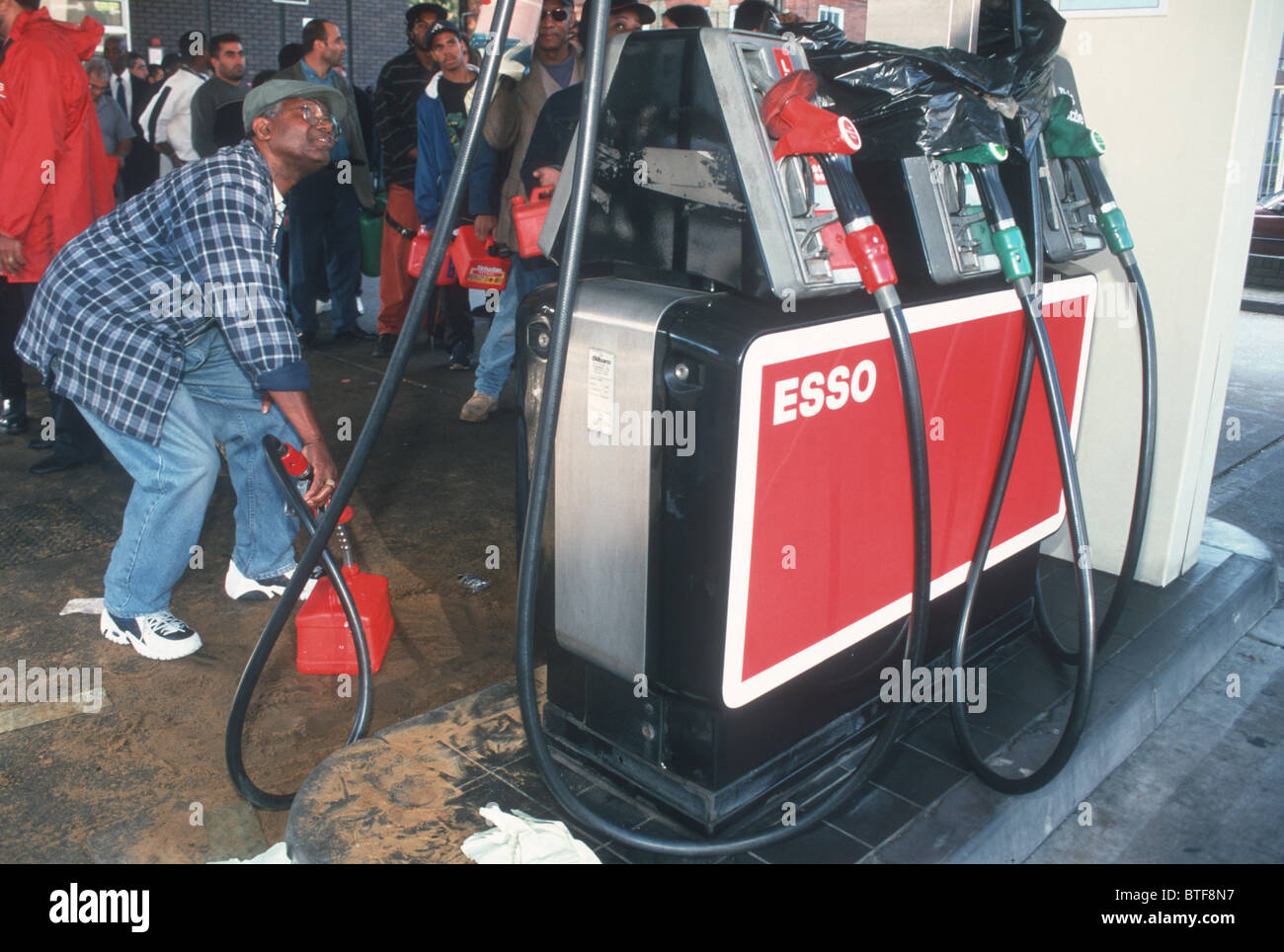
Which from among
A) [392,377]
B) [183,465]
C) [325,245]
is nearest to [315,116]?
[183,465]

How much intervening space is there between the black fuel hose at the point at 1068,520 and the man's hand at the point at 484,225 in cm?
362

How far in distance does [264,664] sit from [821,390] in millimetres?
1526

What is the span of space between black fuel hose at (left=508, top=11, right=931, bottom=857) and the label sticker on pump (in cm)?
21

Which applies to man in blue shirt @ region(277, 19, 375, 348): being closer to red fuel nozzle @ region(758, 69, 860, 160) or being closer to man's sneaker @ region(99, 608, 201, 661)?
man's sneaker @ region(99, 608, 201, 661)

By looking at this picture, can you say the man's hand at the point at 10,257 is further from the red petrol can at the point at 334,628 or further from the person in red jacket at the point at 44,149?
the red petrol can at the point at 334,628

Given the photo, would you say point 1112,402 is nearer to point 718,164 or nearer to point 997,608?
point 997,608

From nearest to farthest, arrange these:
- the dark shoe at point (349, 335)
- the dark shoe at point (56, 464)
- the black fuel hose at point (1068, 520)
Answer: the black fuel hose at point (1068, 520) < the dark shoe at point (56, 464) < the dark shoe at point (349, 335)

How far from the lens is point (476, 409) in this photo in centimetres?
573

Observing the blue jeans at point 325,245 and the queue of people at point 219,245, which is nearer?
the queue of people at point 219,245

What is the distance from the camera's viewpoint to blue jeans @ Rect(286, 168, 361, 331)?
6930 millimetres

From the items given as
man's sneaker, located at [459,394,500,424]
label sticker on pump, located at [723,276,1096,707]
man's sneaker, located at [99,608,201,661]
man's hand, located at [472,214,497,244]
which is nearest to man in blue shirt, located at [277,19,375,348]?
man's hand, located at [472,214,497,244]

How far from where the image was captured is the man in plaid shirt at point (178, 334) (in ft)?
9.62

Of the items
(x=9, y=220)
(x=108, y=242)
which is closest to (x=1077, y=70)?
(x=108, y=242)

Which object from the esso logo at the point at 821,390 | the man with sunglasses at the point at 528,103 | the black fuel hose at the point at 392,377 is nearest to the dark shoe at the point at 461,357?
the man with sunglasses at the point at 528,103
